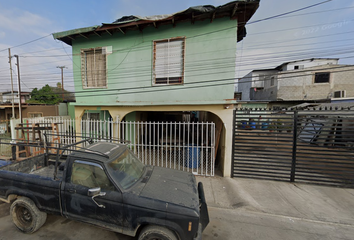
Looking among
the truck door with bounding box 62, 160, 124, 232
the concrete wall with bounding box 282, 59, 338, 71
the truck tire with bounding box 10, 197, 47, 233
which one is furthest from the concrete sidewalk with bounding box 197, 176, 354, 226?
the concrete wall with bounding box 282, 59, 338, 71

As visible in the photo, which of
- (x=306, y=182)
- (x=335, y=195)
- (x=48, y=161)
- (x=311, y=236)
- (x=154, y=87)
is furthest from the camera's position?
(x=154, y=87)

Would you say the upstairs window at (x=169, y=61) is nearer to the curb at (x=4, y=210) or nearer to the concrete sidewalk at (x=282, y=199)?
the concrete sidewalk at (x=282, y=199)

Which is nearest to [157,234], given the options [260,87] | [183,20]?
[183,20]

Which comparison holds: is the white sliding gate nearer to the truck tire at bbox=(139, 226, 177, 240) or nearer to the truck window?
the truck window

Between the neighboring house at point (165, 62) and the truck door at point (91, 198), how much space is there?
12.2 ft

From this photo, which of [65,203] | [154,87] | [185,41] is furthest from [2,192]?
[185,41]

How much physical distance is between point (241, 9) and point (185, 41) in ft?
6.91

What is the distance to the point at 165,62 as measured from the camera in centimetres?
598

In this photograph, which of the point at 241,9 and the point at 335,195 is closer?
the point at 335,195

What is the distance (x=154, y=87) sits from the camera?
19.9 feet

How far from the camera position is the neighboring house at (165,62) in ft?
17.4

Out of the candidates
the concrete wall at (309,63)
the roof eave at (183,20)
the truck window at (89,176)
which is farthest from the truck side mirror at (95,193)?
the concrete wall at (309,63)

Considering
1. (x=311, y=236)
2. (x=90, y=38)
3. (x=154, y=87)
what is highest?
(x=90, y=38)

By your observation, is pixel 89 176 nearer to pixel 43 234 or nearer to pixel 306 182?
pixel 43 234
